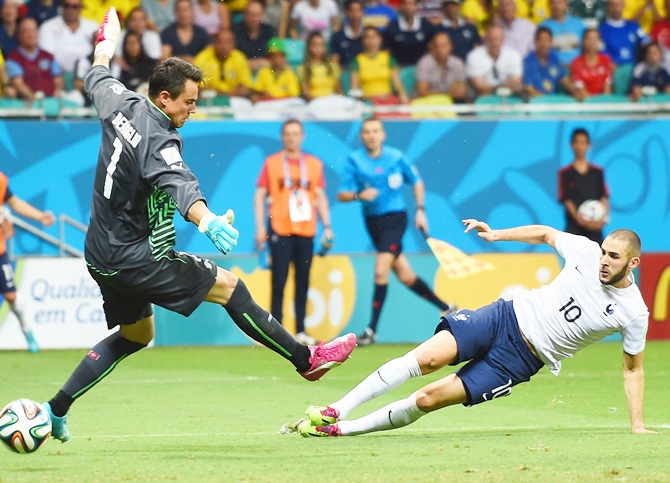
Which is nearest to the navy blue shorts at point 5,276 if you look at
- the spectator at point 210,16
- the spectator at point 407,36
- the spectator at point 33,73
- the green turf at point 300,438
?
the green turf at point 300,438

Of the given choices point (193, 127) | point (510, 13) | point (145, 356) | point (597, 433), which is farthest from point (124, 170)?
point (510, 13)

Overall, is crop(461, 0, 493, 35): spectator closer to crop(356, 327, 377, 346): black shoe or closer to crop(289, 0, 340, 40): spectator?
crop(289, 0, 340, 40): spectator

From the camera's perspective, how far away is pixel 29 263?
13297 millimetres

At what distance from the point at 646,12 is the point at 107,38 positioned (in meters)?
11.9

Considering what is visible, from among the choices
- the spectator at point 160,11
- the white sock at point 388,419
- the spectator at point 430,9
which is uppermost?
the spectator at point 160,11

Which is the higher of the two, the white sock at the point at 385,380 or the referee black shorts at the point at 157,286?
the referee black shorts at the point at 157,286

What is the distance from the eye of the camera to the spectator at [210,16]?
612 inches

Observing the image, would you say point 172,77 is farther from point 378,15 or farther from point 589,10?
point 589,10

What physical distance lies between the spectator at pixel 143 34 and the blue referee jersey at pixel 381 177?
3316 mm

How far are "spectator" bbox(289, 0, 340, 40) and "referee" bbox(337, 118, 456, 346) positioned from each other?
348cm

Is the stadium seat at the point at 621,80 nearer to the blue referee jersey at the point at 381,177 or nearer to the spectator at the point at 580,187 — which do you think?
A: the spectator at the point at 580,187

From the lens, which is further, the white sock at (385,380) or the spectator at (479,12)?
the spectator at (479,12)

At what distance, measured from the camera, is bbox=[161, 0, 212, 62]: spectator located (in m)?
15.0

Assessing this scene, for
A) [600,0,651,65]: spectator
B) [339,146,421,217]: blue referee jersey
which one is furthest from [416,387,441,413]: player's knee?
[600,0,651,65]: spectator
